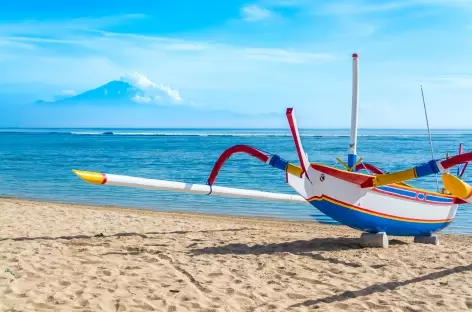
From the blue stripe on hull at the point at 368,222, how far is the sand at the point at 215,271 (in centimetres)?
31

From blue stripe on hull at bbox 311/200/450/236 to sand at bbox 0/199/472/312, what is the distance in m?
0.31

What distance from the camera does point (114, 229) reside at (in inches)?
381

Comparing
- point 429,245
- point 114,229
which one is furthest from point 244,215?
point 429,245

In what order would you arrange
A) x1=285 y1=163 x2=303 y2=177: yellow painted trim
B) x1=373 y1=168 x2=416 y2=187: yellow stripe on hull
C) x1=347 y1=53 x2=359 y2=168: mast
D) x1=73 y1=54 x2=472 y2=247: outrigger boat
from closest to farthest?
x1=373 y1=168 x2=416 y2=187: yellow stripe on hull
x1=73 y1=54 x2=472 y2=247: outrigger boat
x1=285 y1=163 x2=303 y2=177: yellow painted trim
x1=347 y1=53 x2=359 y2=168: mast

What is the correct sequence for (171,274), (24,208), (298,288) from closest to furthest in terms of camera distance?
(298,288)
(171,274)
(24,208)

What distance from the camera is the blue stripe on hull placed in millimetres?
7984

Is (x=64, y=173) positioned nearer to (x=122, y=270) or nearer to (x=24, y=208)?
(x=24, y=208)

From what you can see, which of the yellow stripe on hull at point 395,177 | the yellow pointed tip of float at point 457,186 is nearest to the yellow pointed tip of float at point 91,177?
the yellow stripe on hull at point 395,177

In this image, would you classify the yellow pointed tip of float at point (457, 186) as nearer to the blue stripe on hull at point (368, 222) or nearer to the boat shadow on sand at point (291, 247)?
the blue stripe on hull at point (368, 222)

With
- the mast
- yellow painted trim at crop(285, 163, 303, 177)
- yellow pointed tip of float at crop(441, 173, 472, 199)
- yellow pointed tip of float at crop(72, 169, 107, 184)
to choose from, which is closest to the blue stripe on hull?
yellow painted trim at crop(285, 163, 303, 177)

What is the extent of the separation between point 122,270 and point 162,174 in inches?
816

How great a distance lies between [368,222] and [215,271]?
279 cm

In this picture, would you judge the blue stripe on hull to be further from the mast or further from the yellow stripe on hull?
the mast

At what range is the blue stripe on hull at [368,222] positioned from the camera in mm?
7984
